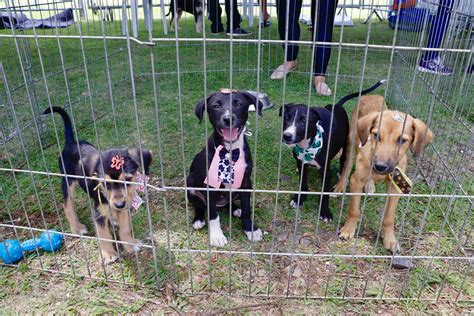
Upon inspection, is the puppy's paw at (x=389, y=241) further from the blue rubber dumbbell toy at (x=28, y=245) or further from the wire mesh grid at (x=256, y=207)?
the blue rubber dumbbell toy at (x=28, y=245)

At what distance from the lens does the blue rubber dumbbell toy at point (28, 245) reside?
2510 millimetres

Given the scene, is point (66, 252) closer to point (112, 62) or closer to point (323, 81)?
point (323, 81)

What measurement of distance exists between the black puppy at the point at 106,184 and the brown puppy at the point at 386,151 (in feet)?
4.79

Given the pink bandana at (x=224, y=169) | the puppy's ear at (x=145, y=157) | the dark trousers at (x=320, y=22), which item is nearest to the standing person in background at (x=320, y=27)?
the dark trousers at (x=320, y=22)

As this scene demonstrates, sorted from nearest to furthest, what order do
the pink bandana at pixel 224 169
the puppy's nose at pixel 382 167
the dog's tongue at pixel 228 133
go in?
the puppy's nose at pixel 382 167
the pink bandana at pixel 224 169
the dog's tongue at pixel 228 133

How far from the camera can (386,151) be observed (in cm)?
249

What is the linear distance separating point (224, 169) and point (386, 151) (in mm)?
1050

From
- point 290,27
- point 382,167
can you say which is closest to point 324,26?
point 290,27

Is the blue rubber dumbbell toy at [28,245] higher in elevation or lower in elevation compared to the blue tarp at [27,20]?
lower

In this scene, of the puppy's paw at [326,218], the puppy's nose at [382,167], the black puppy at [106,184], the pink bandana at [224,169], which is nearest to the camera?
the black puppy at [106,184]

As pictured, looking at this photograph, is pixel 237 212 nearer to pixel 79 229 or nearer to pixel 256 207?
pixel 256 207

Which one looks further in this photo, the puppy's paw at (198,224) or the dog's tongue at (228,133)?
the puppy's paw at (198,224)

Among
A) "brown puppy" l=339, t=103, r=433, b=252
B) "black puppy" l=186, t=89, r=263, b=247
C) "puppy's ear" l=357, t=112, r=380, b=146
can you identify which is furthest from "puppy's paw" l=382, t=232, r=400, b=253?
"black puppy" l=186, t=89, r=263, b=247

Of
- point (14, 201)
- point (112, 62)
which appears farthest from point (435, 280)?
point (112, 62)
